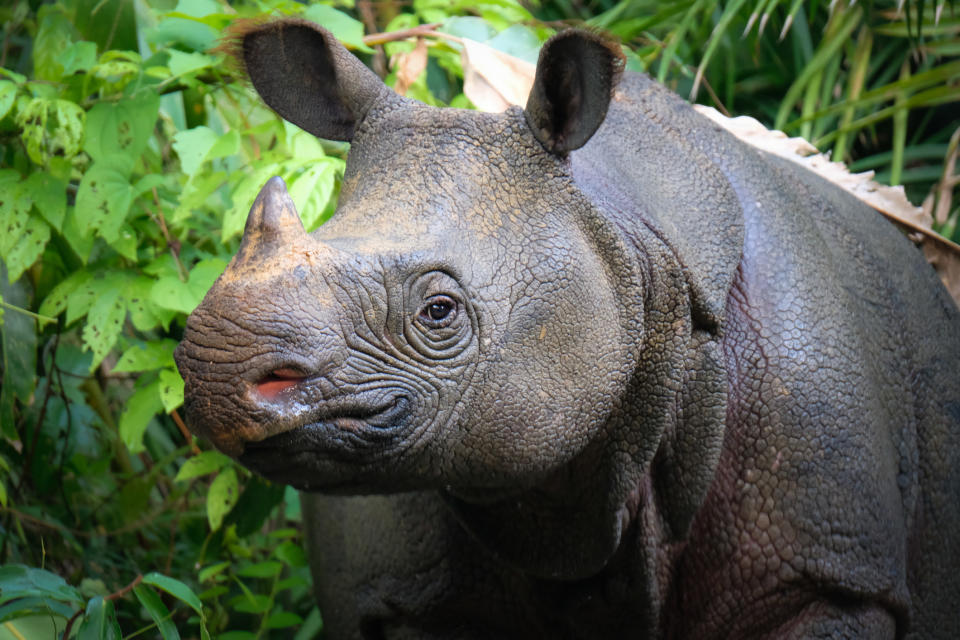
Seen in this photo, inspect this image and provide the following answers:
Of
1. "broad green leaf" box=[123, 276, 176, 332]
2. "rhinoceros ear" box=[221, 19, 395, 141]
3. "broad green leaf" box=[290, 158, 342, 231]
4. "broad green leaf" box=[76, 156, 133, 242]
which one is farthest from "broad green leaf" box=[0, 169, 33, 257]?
"rhinoceros ear" box=[221, 19, 395, 141]

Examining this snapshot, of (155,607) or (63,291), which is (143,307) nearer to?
(63,291)

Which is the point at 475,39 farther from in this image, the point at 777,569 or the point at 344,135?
the point at 777,569

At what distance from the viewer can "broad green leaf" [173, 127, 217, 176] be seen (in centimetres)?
267

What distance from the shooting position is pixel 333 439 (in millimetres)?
1649

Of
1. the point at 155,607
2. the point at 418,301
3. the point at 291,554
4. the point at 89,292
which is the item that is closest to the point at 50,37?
the point at 89,292

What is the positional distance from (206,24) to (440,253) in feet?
4.55

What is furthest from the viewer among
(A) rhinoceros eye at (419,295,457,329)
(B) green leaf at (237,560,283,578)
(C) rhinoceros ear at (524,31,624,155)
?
(B) green leaf at (237,560,283,578)

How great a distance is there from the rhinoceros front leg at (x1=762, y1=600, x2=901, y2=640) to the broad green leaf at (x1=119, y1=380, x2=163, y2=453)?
1.39 metres

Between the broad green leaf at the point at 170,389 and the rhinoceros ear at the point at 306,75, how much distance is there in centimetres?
81

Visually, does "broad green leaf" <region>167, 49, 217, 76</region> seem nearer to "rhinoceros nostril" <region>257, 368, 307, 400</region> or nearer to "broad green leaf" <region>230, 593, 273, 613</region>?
"broad green leaf" <region>230, 593, 273, 613</region>

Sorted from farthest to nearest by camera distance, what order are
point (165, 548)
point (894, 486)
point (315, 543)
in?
point (165, 548) < point (315, 543) < point (894, 486)

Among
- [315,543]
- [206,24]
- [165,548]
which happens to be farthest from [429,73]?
[315,543]

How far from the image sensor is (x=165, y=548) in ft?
11.5

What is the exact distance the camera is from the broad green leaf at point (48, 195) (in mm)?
2773
